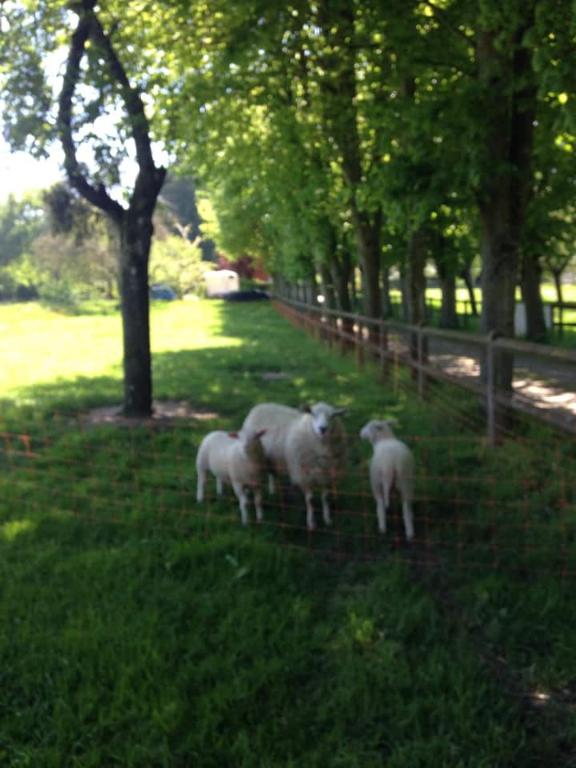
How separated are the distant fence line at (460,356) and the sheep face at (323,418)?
5.76 feet

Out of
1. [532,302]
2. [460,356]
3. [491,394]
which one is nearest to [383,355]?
[460,356]

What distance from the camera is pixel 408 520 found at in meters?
6.22

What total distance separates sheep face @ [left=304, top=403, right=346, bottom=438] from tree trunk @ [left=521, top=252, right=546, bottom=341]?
1853 centimetres

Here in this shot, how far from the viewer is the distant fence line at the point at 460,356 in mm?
7176

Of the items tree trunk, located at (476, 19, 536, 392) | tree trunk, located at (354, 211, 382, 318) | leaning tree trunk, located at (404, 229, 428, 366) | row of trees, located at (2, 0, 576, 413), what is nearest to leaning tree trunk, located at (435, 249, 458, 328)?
→ tree trunk, located at (354, 211, 382, 318)

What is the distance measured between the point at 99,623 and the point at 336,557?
182cm

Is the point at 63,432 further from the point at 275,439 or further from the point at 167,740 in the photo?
the point at 167,740

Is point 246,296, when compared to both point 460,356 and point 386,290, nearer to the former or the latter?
point 386,290

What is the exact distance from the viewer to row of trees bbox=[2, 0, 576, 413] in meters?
8.44

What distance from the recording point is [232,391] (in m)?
13.7

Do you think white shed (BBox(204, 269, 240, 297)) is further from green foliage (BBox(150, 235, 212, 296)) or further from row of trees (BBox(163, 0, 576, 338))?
row of trees (BBox(163, 0, 576, 338))

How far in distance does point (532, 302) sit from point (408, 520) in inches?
760

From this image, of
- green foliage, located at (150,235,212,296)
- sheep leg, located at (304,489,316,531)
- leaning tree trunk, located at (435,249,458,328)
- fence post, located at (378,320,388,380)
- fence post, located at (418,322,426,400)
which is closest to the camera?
sheep leg, located at (304,489,316,531)

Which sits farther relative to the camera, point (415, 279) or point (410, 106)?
point (415, 279)
